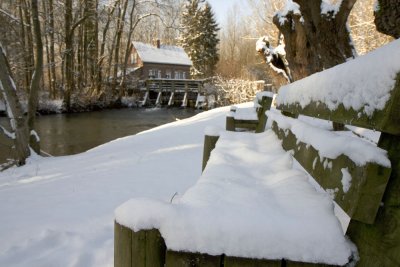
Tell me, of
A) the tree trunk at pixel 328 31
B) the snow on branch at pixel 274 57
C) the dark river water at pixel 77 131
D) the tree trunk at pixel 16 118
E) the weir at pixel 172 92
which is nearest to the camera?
the tree trunk at pixel 328 31

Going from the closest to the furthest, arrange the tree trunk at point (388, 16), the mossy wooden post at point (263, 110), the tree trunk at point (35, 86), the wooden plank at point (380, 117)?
the wooden plank at point (380, 117) < the tree trunk at point (388, 16) < the mossy wooden post at point (263, 110) < the tree trunk at point (35, 86)

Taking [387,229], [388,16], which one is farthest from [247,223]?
[388,16]

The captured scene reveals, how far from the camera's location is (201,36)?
127 feet

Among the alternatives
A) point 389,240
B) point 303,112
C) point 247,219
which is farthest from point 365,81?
point 303,112

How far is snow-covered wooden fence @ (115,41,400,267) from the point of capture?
2.46ft

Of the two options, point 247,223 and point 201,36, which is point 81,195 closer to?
point 247,223

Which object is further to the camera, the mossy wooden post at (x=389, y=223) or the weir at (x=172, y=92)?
the weir at (x=172, y=92)

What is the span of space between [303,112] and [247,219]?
861 millimetres

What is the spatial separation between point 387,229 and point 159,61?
41.6 m

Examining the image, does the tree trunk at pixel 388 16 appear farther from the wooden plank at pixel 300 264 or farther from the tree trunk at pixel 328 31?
the wooden plank at pixel 300 264

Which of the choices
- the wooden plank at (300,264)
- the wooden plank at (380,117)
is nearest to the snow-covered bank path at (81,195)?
the wooden plank at (300,264)

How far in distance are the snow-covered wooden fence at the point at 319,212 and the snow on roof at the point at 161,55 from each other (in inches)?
1600

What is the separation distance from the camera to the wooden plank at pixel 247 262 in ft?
2.88

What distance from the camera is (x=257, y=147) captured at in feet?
7.21
